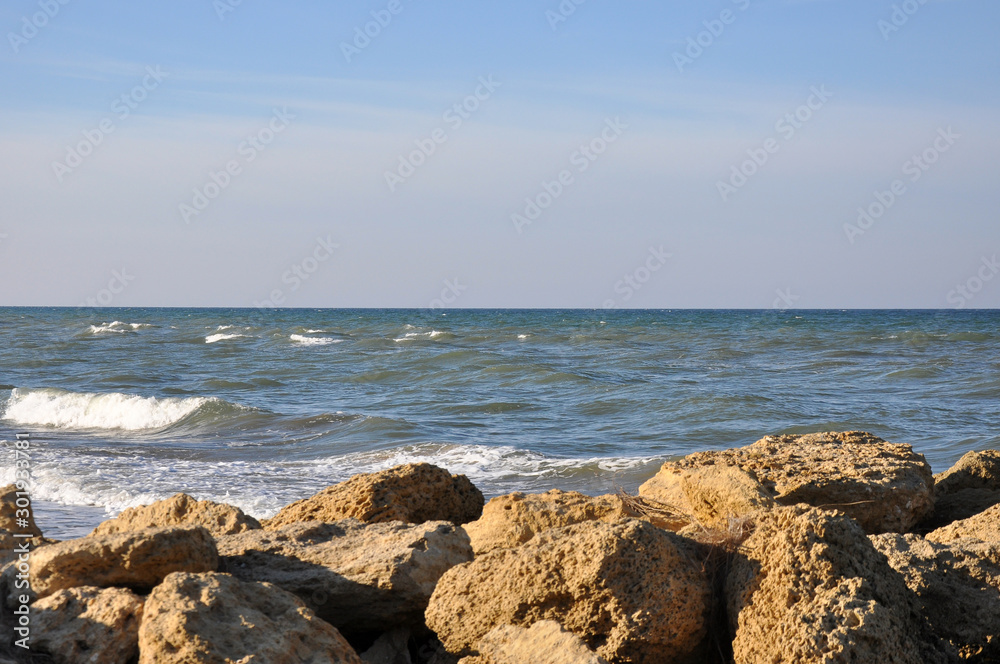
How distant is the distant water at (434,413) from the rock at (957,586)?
2.68 meters

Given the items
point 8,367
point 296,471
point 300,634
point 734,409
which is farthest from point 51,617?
point 8,367

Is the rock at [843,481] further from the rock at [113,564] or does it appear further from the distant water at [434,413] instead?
the rock at [113,564]

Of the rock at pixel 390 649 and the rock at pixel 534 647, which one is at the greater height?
the rock at pixel 534 647

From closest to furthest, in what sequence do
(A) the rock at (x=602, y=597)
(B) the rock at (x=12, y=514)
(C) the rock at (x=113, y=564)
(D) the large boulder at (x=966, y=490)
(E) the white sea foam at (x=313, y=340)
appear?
(A) the rock at (x=602, y=597) < (C) the rock at (x=113, y=564) < (B) the rock at (x=12, y=514) < (D) the large boulder at (x=966, y=490) < (E) the white sea foam at (x=313, y=340)

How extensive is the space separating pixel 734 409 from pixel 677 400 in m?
Result: 1.16

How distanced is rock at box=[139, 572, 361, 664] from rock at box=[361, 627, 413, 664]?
0.45 metres

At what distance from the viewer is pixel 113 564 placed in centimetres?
282

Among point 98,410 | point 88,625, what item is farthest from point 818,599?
point 98,410

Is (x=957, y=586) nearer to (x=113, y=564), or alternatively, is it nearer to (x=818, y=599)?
(x=818, y=599)

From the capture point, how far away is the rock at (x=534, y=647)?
7.80 feet

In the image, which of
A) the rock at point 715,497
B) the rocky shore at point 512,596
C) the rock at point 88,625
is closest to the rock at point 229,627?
the rocky shore at point 512,596

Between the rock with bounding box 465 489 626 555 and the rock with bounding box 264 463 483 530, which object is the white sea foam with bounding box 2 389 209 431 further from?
the rock with bounding box 465 489 626 555

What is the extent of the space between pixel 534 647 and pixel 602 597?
0.31 meters

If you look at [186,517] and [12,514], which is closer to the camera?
[12,514]
